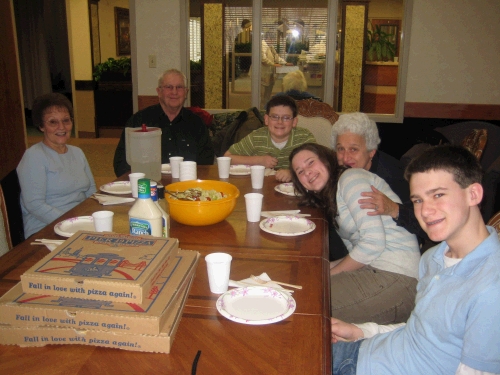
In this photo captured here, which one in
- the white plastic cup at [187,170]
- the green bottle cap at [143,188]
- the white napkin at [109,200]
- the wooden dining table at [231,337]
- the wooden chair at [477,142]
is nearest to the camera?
the wooden dining table at [231,337]

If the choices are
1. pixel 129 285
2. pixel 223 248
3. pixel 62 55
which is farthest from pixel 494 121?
pixel 62 55

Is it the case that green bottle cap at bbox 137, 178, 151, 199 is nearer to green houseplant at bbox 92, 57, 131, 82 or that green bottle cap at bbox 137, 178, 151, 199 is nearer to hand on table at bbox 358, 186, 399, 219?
hand on table at bbox 358, 186, 399, 219

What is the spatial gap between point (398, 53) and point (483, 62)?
32.6 inches

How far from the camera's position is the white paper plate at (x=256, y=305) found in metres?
1.02

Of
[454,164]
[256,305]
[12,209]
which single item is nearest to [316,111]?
[12,209]

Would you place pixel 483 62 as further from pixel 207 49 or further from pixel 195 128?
pixel 195 128

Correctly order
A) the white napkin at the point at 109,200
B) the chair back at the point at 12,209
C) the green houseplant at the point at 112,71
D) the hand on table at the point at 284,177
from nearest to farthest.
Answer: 1. the chair back at the point at 12,209
2. the white napkin at the point at 109,200
3. the hand on table at the point at 284,177
4. the green houseplant at the point at 112,71

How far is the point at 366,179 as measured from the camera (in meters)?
1.67

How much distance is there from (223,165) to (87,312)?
158 centimetres

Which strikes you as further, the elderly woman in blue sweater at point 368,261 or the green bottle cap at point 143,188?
the elderly woman in blue sweater at point 368,261

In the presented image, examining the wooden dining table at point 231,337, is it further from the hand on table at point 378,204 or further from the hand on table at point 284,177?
the hand on table at point 284,177

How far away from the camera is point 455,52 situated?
4.67 m

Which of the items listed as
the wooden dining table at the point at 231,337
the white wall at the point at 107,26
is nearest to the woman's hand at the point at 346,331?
the wooden dining table at the point at 231,337

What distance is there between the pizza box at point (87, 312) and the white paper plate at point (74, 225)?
63cm
